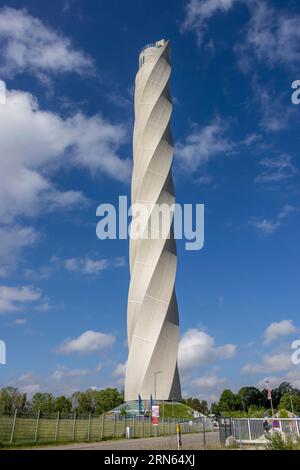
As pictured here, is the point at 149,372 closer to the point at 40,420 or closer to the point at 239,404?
the point at 40,420

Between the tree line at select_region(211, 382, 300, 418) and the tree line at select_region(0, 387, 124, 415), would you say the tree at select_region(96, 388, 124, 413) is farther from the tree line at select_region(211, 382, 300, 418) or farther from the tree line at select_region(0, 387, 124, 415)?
the tree line at select_region(211, 382, 300, 418)

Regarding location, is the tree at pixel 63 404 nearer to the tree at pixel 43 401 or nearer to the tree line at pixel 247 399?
the tree at pixel 43 401

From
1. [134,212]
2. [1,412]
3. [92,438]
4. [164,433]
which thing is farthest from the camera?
[134,212]

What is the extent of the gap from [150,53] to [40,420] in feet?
222

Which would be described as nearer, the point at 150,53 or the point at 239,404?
the point at 150,53

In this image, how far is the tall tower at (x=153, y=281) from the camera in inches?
2347

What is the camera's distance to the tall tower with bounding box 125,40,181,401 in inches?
2347

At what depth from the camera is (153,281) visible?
60562 millimetres

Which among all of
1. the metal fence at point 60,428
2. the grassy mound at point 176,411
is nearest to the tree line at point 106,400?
the grassy mound at point 176,411

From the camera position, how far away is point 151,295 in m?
60.2

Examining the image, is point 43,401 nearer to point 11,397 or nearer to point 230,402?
point 11,397
